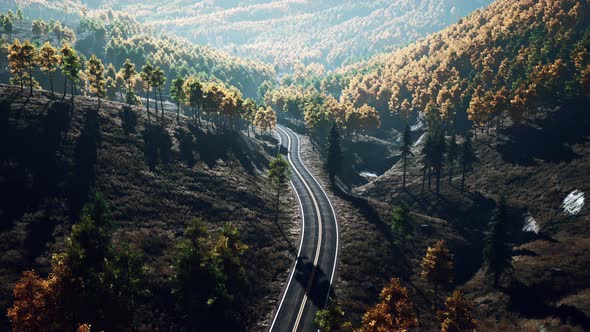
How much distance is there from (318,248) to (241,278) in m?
23.2

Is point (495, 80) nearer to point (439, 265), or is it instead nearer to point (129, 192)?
point (439, 265)

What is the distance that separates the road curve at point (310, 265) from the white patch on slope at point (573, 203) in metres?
46.4

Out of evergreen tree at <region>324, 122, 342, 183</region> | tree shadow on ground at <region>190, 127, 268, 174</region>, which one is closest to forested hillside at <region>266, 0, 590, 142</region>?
tree shadow on ground at <region>190, 127, 268, 174</region>

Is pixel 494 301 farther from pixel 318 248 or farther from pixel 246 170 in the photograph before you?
pixel 246 170

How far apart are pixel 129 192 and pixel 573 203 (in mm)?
84806

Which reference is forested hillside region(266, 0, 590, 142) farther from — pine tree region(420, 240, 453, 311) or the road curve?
pine tree region(420, 240, 453, 311)

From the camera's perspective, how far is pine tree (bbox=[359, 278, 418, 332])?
37469 millimetres

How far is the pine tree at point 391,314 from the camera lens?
37469 mm

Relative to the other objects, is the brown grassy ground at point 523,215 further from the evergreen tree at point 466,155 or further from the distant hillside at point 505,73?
the distant hillside at point 505,73

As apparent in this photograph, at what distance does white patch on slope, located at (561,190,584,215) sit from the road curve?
4635 centimetres

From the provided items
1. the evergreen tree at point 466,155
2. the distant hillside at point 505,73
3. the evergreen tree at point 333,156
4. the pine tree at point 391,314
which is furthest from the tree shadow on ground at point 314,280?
the distant hillside at point 505,73

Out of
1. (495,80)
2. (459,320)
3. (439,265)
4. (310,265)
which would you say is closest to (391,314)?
(459,320)

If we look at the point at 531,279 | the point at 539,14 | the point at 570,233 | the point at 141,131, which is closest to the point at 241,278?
the point at 531,279

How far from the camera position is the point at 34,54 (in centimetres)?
8025
